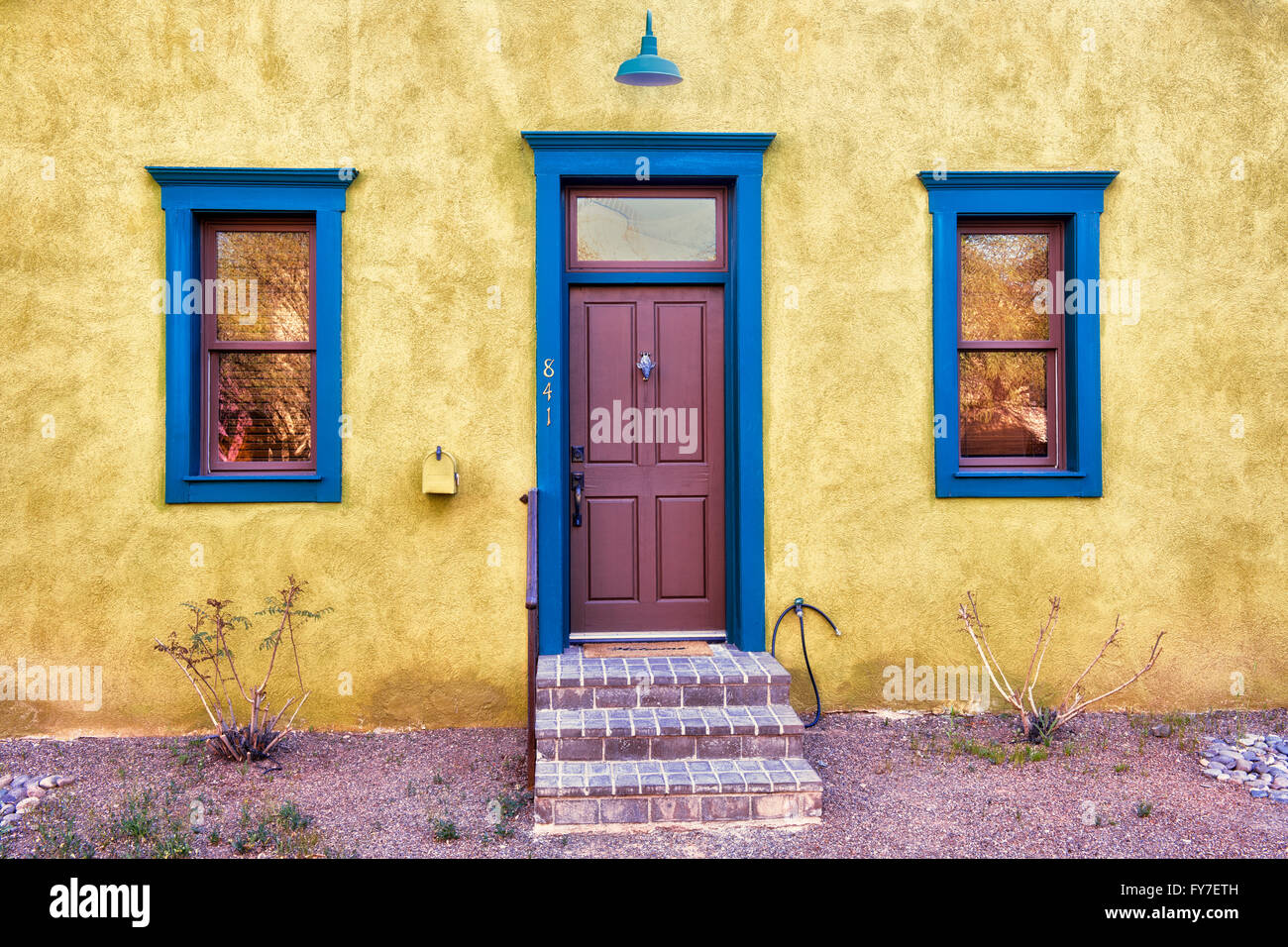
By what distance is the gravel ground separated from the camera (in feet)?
11.9

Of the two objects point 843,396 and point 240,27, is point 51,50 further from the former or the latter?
point 843,396

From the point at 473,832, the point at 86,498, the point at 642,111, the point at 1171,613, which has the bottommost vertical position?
the point at 473,832

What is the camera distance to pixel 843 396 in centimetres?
509

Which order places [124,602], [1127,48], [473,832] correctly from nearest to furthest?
1. [473,832]
2. [124,602]
3. [1127,48]

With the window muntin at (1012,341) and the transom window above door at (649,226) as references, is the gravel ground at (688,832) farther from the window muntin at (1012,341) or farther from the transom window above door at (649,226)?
the transom window above door at (649,226)

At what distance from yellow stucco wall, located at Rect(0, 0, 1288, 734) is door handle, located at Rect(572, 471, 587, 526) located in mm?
302

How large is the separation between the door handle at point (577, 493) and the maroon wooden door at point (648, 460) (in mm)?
17

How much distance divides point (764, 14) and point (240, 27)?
2.84 metres

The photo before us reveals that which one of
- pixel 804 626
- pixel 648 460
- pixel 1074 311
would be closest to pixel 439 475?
pixel 648 460

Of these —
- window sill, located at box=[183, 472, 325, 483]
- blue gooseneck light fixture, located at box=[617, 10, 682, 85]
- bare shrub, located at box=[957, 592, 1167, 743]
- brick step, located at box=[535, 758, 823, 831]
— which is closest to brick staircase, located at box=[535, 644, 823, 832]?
brick step, located at box=[535, 758, 823, 831]

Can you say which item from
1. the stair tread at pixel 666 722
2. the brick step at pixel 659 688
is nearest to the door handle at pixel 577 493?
the brick step at pixel 659 688

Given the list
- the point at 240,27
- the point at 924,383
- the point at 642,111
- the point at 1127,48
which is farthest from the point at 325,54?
the point at 1127,48

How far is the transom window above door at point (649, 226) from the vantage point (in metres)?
5.16

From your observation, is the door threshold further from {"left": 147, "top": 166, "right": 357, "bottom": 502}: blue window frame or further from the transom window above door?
the transom window above door
